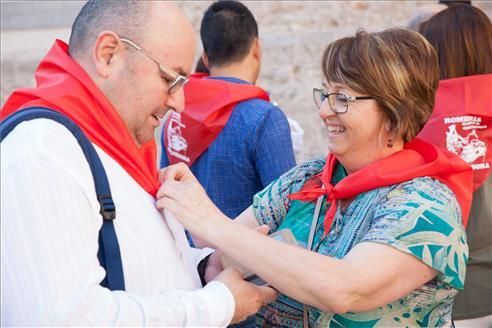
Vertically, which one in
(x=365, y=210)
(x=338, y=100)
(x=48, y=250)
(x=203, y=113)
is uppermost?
(x=338, y=100)

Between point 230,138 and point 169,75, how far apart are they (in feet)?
4.92

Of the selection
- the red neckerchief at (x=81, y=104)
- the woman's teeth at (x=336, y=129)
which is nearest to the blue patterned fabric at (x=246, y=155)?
the woman's teeth at (x=336, y=129)

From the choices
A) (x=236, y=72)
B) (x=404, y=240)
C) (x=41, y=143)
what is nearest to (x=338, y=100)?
(x=404, y=240)

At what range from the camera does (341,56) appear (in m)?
2.70

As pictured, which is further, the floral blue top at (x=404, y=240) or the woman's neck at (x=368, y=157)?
the woman's neck at (x=368, y=157)

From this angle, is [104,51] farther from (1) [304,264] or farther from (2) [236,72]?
(2) [236,72]

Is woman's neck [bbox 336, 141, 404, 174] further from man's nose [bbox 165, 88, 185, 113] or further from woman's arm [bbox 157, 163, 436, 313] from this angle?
man's nose [bbox 165, 88, 185, 113]

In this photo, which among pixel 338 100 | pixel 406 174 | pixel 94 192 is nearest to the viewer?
pixel 94 192

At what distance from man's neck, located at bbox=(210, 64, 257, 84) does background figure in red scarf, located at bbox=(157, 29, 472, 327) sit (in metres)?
1.23

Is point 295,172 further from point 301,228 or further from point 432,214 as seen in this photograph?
point 432,214

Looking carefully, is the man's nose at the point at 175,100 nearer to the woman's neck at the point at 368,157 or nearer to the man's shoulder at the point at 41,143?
the man's shoulder at the point at 41,143

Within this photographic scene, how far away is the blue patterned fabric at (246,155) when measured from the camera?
3.69 m

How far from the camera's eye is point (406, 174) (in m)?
2.54

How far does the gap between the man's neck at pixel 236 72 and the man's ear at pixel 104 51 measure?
188cm
